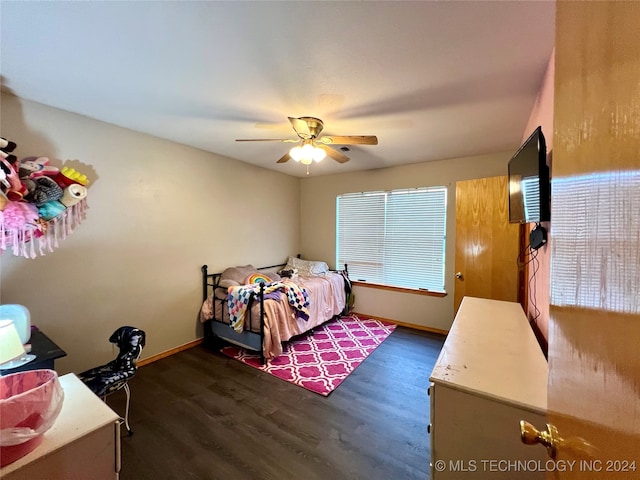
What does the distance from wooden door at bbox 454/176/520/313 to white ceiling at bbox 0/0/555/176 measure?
65cm

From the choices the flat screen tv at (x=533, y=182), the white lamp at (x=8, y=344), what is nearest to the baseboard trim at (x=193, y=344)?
the white lamp at (x=8, y=344)

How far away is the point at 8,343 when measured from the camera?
44.4 inches

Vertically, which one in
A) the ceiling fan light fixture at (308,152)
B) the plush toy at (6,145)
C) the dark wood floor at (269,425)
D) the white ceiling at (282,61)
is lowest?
the dark wood floor at (269,425)

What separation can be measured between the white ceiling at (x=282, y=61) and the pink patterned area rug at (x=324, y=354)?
2.48m

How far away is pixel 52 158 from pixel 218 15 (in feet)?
6.76

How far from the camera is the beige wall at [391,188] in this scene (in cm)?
357

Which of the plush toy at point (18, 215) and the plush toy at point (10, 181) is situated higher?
the plush toy at point (10, 181)

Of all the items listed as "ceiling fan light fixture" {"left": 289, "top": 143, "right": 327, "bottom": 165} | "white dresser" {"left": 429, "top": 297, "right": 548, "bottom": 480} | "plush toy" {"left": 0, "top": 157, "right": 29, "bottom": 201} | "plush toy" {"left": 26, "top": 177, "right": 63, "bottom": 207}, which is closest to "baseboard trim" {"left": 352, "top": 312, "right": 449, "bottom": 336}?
"white dresser" {"left": 429, "top": 297, "right": 548, "bottom": 480}

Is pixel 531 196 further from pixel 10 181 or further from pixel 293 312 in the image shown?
pixel 10 181

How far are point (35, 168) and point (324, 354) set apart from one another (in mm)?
3132

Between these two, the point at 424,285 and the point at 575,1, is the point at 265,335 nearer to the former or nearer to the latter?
the point at 424,285

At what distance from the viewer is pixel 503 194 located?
101 inches

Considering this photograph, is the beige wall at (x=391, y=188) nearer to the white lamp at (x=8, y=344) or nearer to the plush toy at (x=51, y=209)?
the plush toy at (x=51, y=209)

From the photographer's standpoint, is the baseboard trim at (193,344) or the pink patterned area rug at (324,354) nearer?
the pink patterned area rug at (324,354)
